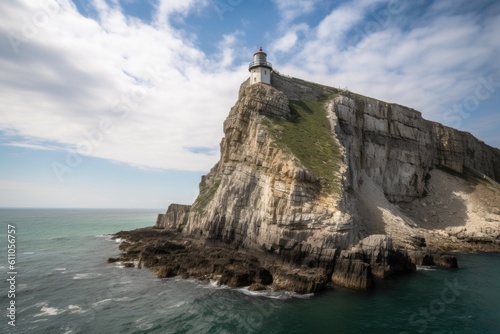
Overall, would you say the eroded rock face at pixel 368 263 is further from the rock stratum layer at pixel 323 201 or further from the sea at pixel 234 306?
the sea at pixel 234 306

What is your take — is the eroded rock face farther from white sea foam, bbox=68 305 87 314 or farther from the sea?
white sea foam, bbox=68 305 87 314

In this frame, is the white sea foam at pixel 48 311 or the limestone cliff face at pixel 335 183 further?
the limestone cliff face at pixel 335 183

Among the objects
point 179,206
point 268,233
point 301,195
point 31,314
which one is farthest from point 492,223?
point 31,314

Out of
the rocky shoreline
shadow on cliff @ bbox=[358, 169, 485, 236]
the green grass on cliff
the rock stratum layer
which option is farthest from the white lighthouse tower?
the rocky shoreline

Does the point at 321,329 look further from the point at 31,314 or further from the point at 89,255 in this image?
the point at 89,255

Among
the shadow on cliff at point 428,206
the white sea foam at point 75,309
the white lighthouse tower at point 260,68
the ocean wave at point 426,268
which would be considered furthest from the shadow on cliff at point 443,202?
the white sea foam at point 75,309

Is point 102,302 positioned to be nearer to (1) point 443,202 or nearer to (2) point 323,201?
(2) point 323,201
